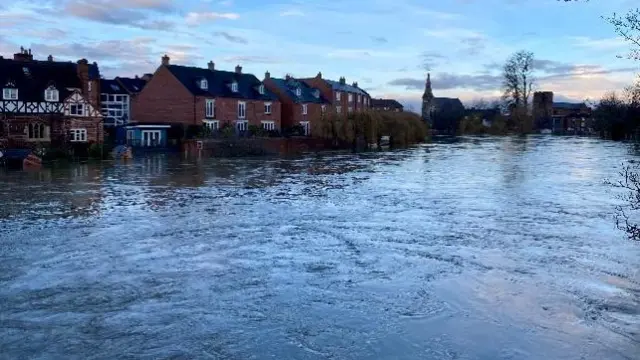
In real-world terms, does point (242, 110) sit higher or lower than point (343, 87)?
lower

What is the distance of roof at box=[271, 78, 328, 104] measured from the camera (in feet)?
210

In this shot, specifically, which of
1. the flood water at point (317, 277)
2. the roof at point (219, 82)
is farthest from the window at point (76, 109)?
the flood water at point (317, 277)

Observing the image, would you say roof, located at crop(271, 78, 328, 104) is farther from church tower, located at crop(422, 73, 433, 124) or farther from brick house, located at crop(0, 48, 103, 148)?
church tower, located at crop(422, 73, 433, 124)

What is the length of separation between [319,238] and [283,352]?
20.0 feet

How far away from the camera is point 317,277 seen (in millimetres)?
9883

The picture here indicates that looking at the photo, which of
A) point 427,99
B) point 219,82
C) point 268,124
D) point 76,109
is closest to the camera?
point 76,109

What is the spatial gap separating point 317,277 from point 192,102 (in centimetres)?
4324

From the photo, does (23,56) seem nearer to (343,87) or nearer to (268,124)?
(268,124)

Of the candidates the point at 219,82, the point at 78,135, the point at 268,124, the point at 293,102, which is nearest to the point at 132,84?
the point at 219,82

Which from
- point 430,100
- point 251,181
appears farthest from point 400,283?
point 430,100

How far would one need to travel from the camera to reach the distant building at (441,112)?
342 feet

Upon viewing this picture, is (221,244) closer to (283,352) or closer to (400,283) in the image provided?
(400,283)

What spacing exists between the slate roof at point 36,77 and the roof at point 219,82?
987 cm

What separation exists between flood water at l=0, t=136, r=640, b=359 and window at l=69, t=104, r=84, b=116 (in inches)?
929
